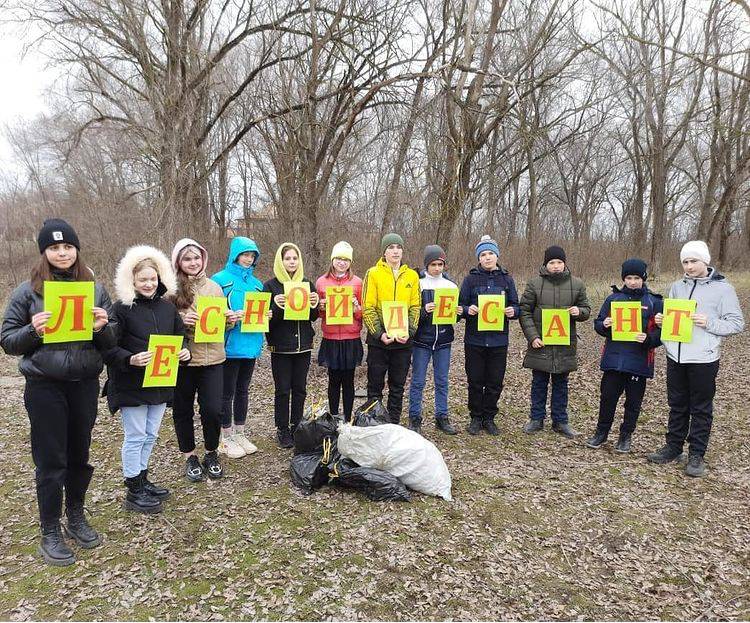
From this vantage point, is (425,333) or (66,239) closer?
(66,239)

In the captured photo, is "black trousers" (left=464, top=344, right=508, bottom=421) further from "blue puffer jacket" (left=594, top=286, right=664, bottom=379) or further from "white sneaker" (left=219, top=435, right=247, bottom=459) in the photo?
"white sneaker" (left=219, top=435, right=247, bottom=459)

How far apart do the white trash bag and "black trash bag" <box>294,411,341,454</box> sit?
17 cm

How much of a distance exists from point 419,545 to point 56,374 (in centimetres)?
271

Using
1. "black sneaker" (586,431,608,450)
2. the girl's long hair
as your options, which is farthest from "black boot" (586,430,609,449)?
the girl's long hair

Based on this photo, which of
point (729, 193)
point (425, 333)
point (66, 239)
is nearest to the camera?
point (66, 239)

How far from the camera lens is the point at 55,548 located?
3354mm

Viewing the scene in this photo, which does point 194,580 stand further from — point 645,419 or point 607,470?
point 645,419

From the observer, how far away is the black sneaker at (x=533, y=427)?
5898mm

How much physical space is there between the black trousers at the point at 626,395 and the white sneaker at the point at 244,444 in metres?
3.74

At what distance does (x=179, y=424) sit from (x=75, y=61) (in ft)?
33.0

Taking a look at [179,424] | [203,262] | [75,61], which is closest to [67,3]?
[75,61]

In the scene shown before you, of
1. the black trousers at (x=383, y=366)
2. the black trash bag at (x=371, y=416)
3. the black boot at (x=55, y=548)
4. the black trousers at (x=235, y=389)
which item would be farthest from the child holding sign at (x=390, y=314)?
the black boot at (x=55, y=548)

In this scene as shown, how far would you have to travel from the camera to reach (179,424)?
14.4 ft

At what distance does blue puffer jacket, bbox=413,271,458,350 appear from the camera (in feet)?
18.1
